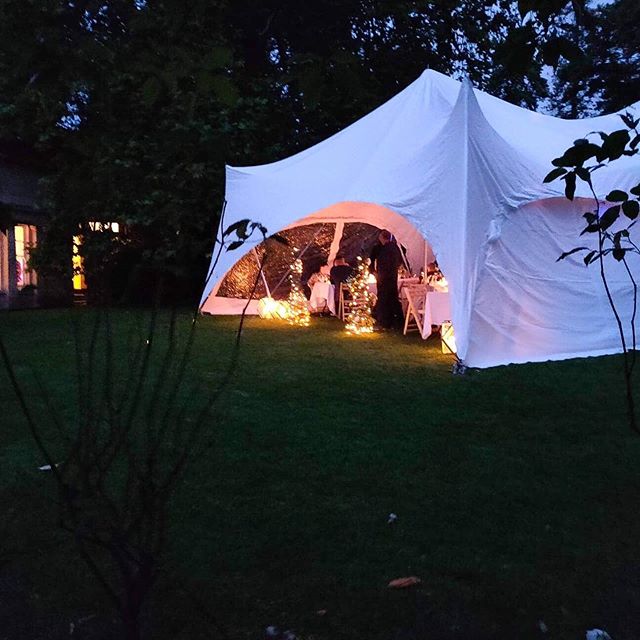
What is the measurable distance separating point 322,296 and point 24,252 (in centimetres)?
731

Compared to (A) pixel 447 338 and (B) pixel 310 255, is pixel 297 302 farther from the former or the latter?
(A) pixel 447 338

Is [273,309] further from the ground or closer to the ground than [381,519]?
further from the ground

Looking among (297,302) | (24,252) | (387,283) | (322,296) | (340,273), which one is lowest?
(297,302)

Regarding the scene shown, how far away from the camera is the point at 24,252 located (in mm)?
16219

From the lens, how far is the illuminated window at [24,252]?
16.1m

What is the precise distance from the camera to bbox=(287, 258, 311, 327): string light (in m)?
12.8

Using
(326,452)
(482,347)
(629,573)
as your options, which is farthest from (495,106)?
(629,573)

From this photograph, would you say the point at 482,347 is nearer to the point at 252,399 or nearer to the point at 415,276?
the point at 252,399

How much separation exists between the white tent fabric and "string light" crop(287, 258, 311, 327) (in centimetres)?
270

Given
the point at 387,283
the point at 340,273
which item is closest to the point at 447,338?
the point at 387,283

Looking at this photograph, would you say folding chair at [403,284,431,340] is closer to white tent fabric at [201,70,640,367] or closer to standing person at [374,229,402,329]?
standing person at [374,229,402,329]

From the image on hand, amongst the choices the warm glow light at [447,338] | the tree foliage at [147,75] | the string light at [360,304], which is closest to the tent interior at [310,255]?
the string light at [360,304]

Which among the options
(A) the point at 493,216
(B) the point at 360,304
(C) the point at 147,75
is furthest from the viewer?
(B) the point at 360,304

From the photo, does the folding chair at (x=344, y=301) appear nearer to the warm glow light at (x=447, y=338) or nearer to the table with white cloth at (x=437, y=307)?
the table with white cloth at (x=437, y=307)
